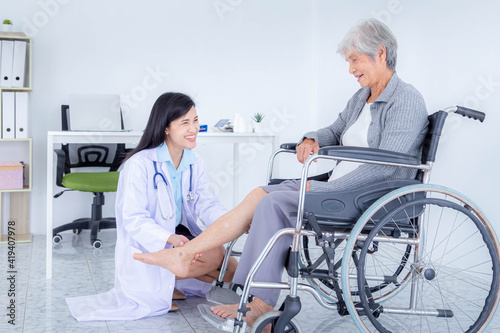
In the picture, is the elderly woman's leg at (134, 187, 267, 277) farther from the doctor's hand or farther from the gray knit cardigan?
the gray knit cardigan

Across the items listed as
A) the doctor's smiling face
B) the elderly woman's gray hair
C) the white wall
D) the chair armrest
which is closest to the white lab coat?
the doctor's smiling face

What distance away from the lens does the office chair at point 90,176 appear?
3352mm

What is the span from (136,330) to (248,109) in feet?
8.42

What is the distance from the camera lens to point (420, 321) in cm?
217

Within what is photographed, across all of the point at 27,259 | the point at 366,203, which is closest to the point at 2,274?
the point at 27,259

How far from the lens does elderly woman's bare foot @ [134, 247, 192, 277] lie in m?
1.89

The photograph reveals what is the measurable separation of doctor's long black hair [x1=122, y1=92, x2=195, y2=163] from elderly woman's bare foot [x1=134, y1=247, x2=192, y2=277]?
49 cm

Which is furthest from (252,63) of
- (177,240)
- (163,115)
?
(177,240)

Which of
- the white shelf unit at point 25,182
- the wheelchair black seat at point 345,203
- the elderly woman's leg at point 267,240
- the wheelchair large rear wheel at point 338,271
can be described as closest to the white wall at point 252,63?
the white shelf unit at point 25,182

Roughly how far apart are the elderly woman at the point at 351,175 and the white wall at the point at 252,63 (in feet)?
3.46

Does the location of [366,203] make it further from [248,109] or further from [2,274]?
[248,109]

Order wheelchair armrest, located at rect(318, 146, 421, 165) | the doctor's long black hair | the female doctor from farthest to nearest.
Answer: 1. the doctor's long black hair
2. the female doctor
3. wheelchair armrest, located at rect(318, 146, 421, 165)

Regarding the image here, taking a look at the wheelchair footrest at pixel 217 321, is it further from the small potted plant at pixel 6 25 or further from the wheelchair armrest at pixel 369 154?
the small potted plant at pixel 6 25

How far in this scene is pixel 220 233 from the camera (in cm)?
182
